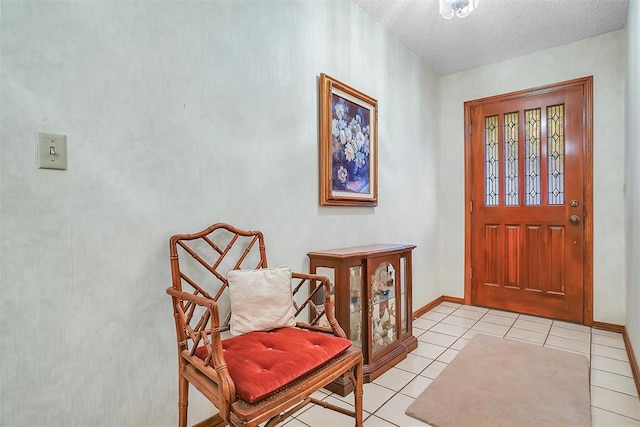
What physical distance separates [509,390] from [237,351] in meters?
1.68

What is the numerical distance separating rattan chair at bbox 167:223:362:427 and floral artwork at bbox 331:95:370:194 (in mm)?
878

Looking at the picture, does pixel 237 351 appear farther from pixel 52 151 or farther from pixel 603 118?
pixel 603 118

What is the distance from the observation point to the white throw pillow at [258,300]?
156 cm

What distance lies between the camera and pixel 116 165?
1353mm

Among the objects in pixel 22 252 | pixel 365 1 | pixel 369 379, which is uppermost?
pixel 365 1

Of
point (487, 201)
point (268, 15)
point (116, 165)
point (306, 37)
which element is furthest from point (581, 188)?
point (116, 165)

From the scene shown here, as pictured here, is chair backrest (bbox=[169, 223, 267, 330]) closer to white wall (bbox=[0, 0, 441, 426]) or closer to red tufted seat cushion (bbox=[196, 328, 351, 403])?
white wall (bbox=[0, 0, 441, 426])

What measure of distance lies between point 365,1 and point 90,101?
2189 mm

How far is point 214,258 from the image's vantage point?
1714 mm

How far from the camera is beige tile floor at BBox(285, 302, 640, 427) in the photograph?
5.83ft

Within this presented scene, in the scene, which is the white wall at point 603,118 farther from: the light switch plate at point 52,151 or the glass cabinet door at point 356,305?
the light switch plate at point 52,151

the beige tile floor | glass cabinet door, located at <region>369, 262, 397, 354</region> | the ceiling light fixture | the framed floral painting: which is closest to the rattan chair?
the beige tile floor

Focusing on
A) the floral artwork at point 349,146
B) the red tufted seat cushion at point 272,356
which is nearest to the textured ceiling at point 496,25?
the floral artwork at point 349,146

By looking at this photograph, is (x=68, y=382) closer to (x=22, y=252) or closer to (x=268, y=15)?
(x=22, y=252)
